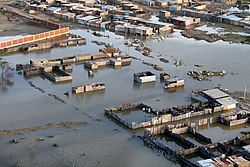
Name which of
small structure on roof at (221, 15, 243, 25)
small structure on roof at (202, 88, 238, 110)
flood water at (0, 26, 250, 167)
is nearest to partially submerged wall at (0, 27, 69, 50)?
flood water at (0, 26, 250, 167)

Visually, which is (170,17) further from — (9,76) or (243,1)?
(9,76)

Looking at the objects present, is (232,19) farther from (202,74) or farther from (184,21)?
(202,74)

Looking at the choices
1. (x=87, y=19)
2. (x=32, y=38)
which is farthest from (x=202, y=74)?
(x=87, y=19)

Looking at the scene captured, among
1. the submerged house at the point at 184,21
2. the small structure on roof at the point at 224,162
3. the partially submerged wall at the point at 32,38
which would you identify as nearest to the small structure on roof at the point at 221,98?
the small structure on roof at the point at 224,162

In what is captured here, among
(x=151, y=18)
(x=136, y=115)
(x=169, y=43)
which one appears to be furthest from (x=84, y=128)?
(x=151, y=18)

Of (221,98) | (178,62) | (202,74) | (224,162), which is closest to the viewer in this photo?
(224,162)

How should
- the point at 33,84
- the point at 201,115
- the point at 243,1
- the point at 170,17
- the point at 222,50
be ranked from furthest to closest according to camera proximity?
1. the point at 243,1
2. the point at 170,17
3. the point at 222,50
4. the point at 33,84
5. the point at 201,115

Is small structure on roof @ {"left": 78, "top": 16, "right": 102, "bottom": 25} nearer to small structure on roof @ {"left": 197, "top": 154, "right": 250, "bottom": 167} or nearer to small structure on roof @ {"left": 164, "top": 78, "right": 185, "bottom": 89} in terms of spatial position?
small structure on roof @ {"left": 164, "top": 78, "right": 185, "bottom": 89}
